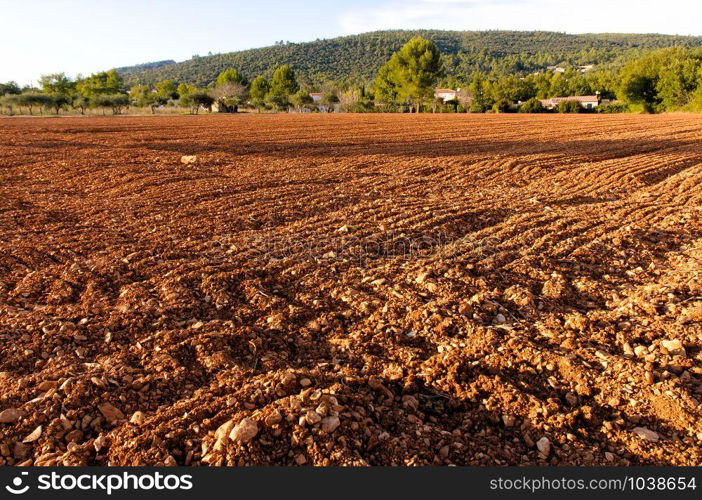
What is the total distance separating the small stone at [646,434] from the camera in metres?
2.92

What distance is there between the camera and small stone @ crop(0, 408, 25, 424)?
303cm

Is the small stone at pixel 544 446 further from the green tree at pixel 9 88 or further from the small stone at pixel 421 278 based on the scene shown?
the green tree at pixel 9 88

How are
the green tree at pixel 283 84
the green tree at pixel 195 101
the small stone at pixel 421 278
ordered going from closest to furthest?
the small stone at pixel 421 278 < the green tree at pixel 195 101 < the green tree at pixel 283 84

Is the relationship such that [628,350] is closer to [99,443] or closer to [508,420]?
[508,420]

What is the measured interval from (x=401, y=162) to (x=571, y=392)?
11.6 metres

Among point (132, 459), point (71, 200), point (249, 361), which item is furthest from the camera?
point (71, 200)

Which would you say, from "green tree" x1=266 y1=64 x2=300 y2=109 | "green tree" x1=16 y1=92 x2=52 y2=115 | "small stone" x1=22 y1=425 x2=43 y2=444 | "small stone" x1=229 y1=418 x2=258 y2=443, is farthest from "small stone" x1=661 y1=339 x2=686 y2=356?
"green tree" x1=266 y1=64 x2=300 y2=109

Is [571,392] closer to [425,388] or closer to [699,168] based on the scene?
[425,388]

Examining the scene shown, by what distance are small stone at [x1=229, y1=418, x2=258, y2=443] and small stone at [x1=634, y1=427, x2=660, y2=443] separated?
2409mm

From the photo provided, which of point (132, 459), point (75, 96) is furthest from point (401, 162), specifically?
point (75, 96)

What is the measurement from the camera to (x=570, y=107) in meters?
56.5

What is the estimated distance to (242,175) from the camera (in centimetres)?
1216

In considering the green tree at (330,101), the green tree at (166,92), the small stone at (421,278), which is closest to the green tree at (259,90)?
the green tree at (330,101)

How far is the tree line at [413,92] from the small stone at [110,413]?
6294 cm
